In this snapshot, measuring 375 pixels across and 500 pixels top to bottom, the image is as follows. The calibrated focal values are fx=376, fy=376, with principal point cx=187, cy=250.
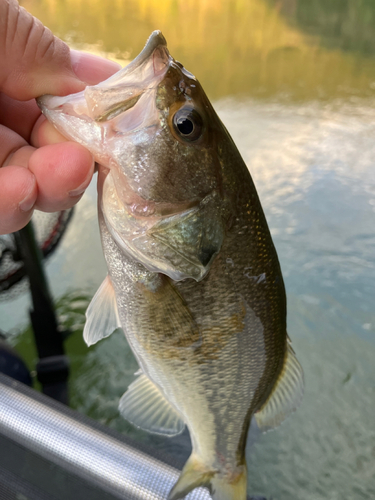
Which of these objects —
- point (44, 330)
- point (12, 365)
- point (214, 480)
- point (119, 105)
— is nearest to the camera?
point (119, 105)

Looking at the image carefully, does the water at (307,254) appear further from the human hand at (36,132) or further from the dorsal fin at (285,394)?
the human hand at (36,132)

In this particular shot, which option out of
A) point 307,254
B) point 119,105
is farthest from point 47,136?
point 307,254

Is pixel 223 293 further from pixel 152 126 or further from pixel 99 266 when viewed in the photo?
pixel 99 266

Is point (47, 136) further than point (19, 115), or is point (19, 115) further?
point (19, 115)

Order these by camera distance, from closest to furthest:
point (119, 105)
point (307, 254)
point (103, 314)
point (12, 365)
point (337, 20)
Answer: point (119, 105) < point (103, 314) < point (12, 365) < point (307, 254) < point (337, 20)

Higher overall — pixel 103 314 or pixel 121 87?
pixel 121 87

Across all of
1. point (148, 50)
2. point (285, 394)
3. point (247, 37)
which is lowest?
point (285, 394)

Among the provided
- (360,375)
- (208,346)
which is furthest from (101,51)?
(208,346)

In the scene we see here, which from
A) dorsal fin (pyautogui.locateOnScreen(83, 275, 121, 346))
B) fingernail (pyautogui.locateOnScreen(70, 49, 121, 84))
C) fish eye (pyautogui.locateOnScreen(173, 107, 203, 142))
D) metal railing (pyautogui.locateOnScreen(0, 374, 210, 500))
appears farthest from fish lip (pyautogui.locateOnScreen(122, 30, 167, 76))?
metal railing (pyautogui.locateOnScreen(0, 374, 210, 500))

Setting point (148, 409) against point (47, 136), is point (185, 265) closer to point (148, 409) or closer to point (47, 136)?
point (47, 136)
